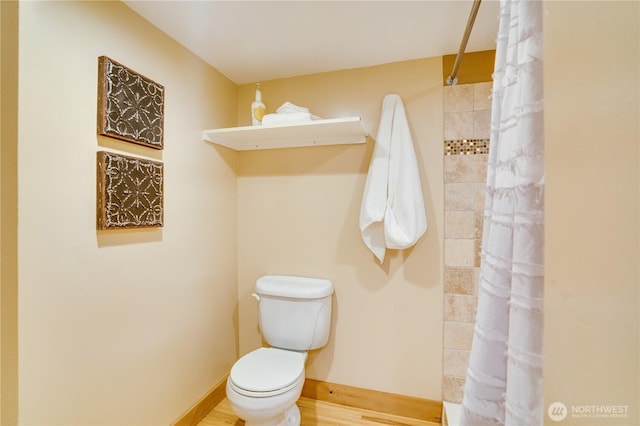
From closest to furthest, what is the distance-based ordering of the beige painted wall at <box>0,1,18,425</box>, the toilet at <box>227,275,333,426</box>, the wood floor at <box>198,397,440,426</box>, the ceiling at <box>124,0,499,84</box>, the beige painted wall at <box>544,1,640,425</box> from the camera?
the beige painted wall at <box>544,1,640,425</box>
the beige painted wall at <box>0,1,18,425</box>
the ceiling at <box>124,0,499,84</box>
the toilet at <box>227,275,333,426</box>
the wood floor at <box>198,397,440,426</box>

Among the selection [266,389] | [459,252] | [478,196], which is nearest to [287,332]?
[266,389]

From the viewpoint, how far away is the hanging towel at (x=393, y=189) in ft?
5.61

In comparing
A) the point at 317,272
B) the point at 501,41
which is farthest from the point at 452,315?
the point at 501,41

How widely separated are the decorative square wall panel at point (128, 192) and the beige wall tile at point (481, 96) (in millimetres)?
1759

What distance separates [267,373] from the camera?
5.04 ft

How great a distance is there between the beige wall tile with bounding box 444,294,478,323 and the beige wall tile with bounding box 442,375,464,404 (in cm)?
35

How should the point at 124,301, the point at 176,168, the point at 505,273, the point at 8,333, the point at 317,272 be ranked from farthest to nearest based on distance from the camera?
1. the point at 317,272
2. the point at 176,168
3. the point at 124,301
4. the point at 8,333
5. the point at 505,273

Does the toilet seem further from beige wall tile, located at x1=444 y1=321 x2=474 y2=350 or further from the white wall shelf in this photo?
the white wall shelf

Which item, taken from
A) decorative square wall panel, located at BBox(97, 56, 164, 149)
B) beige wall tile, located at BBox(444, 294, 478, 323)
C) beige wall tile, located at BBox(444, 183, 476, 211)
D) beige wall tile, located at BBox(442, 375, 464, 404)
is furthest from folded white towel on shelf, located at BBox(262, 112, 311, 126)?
beige wall tile, located at BBox(442, 375, 464, 404)

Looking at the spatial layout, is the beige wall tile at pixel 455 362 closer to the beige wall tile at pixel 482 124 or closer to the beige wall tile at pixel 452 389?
the beige wall tile at pixel 452 389

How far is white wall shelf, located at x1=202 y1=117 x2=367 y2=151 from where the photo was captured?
66.7 inches

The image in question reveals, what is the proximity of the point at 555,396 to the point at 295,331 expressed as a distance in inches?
61.5

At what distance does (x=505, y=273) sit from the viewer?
548mm

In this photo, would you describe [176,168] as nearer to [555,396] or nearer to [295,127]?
[295,127]
